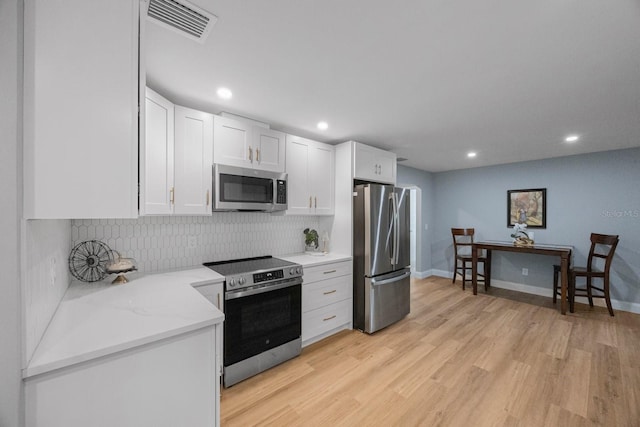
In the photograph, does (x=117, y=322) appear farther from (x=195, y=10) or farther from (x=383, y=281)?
(x=383, y=281)

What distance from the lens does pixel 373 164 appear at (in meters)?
3.40

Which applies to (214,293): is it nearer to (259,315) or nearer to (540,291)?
(259,315)

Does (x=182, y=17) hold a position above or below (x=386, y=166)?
above

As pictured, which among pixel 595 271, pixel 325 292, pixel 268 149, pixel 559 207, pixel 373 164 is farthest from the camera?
pixel 559 207

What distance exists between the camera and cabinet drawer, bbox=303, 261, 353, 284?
2682mm

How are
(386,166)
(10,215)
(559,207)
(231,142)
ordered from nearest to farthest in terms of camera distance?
(10,215) < (231,142) < (386,166) < (559,207)

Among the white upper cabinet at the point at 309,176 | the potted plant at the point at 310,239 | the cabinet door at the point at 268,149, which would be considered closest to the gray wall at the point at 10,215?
the cabinet door at the point at 268,149

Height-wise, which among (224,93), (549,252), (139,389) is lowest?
(139,389)

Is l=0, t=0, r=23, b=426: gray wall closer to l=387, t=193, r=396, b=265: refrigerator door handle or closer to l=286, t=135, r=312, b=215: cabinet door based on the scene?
l=286, t=135, r=312, b=215: cabinet door

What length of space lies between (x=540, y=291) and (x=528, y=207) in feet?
4.90

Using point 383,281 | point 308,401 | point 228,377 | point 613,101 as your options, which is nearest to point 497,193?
point 613,101

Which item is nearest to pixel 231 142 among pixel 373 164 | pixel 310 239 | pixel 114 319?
pixel 310 239

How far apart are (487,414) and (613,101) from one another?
2.76m

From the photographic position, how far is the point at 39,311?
97 cm
